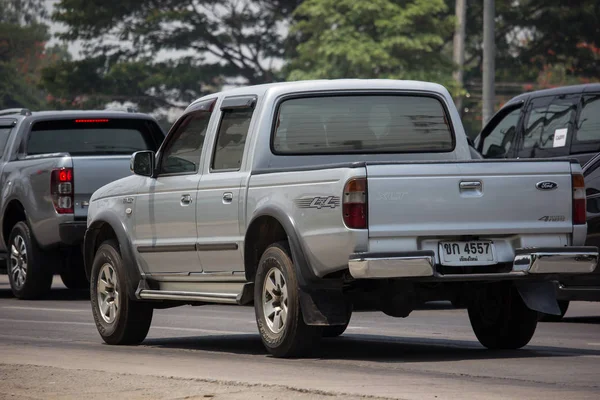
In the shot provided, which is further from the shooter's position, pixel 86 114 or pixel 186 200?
pixel 86 114

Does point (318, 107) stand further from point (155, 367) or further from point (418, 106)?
point (155, 367)

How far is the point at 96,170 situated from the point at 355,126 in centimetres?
660

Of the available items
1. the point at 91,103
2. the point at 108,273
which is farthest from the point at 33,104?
the point at 108,273

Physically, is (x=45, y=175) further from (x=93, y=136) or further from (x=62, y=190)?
(x=93, y=136)

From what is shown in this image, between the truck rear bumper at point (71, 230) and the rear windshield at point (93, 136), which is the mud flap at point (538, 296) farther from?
the rear windshield at point (93, 136)

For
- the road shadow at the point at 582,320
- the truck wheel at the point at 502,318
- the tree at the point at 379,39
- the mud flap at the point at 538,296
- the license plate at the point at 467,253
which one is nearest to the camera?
the license plate at the point at 467,253

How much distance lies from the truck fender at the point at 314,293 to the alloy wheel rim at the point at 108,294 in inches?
101

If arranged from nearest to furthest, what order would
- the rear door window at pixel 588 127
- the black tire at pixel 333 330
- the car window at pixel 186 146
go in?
the car window at pixel 186 146 < the black tire at pixel 333 330 < the rear door window at pixel 588 127

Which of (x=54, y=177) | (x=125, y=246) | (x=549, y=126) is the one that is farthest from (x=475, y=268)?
(x=54, y=177)

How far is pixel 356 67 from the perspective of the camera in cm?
5328

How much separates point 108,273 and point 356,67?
1637 inches

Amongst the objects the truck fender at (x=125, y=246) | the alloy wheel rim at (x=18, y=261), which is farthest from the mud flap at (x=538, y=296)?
the alloy wheel rim at (x=18, y=261)

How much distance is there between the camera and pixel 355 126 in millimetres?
10711

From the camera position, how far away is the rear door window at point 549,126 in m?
14.8
